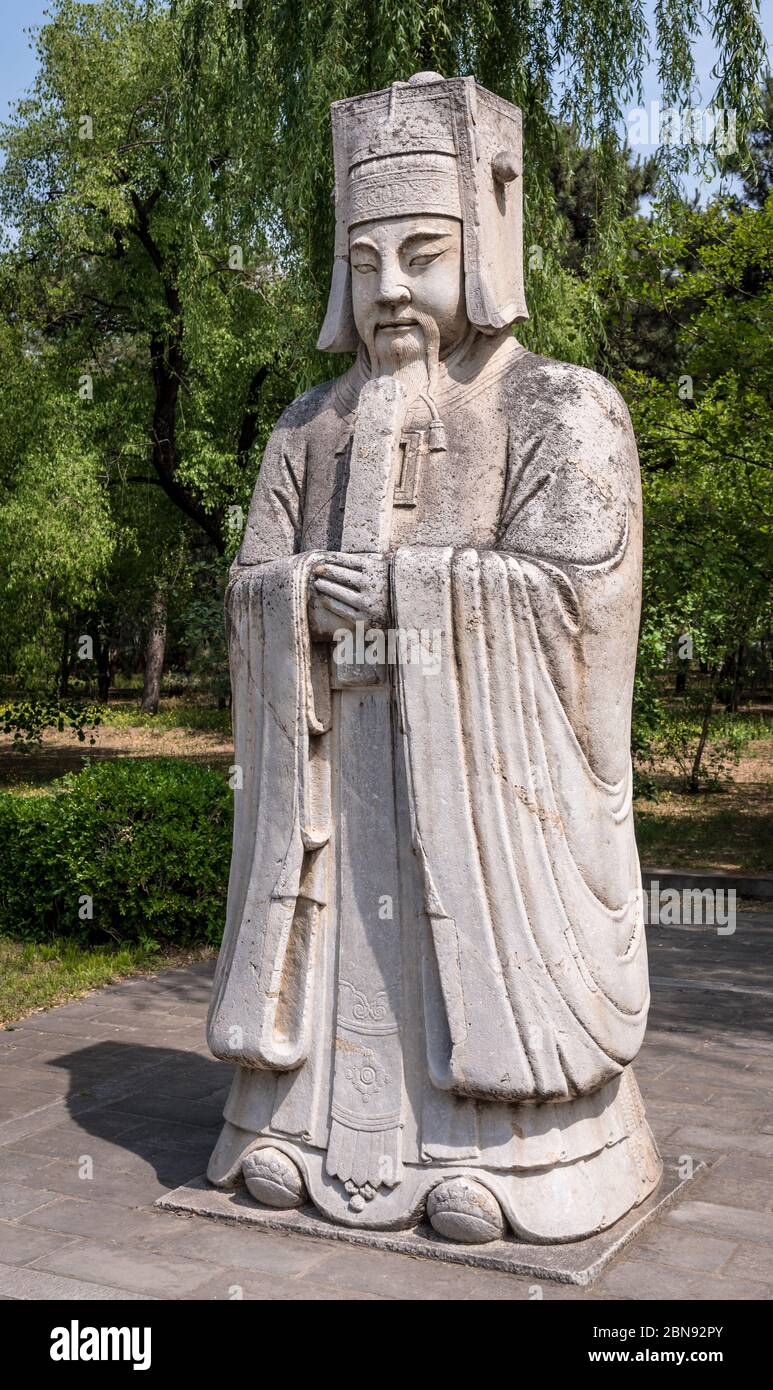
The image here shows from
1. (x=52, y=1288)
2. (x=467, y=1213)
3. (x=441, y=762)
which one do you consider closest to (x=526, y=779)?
(x=441, y=762)

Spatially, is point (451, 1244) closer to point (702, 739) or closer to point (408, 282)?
point (408, 282)

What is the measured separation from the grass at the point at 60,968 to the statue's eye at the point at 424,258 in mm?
4698

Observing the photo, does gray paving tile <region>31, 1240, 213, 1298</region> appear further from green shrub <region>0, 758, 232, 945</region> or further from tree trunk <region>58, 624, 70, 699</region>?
tree trunk <region>58, 624, 70, 699</region>

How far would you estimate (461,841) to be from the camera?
4.25 meters

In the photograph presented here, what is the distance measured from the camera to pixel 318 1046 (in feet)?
14.9

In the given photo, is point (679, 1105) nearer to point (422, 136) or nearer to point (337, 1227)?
point (337, 1227)

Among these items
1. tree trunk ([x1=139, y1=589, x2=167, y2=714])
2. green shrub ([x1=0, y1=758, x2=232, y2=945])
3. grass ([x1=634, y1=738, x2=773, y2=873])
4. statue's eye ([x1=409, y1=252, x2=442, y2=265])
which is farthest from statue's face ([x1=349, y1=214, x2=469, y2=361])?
tree trunk ([x1=139, y1=589, x2=167, y2=714])

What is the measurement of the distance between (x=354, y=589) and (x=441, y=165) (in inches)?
54.8

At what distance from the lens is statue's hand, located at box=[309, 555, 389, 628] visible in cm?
438

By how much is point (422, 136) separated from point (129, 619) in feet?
92.8

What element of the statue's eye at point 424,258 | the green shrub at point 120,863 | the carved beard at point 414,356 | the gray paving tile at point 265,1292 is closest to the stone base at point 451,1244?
the gray paving tile at point 265,1292

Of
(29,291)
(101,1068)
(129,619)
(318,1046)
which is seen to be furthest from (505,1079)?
(129,619)

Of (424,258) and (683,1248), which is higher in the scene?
(424,258)

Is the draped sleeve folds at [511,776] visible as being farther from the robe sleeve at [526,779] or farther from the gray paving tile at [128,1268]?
the gray paving tile at [128,1268]
